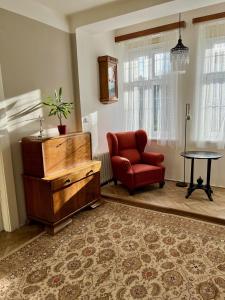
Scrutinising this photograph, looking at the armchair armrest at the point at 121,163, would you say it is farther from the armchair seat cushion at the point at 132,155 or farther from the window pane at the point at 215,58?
the window pane at the point at 215,58

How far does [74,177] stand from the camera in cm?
280

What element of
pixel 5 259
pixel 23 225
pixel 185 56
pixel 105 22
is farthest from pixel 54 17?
pixel 5 259

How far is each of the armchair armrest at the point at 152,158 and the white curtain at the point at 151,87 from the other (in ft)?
1.26

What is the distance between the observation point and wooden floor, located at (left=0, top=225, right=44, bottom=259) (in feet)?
7.70

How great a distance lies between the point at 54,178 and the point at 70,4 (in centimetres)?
220

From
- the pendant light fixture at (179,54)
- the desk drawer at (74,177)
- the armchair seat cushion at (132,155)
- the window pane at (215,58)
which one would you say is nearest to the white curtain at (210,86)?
the window pane at (215,58)

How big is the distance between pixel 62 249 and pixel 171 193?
6.39ft

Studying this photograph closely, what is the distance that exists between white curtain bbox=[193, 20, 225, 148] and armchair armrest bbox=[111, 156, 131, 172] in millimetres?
1315

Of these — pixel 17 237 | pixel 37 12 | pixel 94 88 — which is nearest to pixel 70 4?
pixel 37 12

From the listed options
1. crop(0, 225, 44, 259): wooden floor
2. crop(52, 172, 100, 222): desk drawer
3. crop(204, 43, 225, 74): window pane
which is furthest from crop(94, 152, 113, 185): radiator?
crop(204, 43, 225, 74): window pane

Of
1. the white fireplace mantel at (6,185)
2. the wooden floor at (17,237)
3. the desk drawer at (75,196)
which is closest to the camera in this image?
the wooden floor at (17,237)

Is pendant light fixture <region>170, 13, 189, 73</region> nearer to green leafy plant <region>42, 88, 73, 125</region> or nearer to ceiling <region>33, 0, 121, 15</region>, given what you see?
ceiling <region>33, 0, 121, 15</region>

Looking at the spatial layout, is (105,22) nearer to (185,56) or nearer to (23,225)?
(185,56)

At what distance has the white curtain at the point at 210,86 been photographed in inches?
137
